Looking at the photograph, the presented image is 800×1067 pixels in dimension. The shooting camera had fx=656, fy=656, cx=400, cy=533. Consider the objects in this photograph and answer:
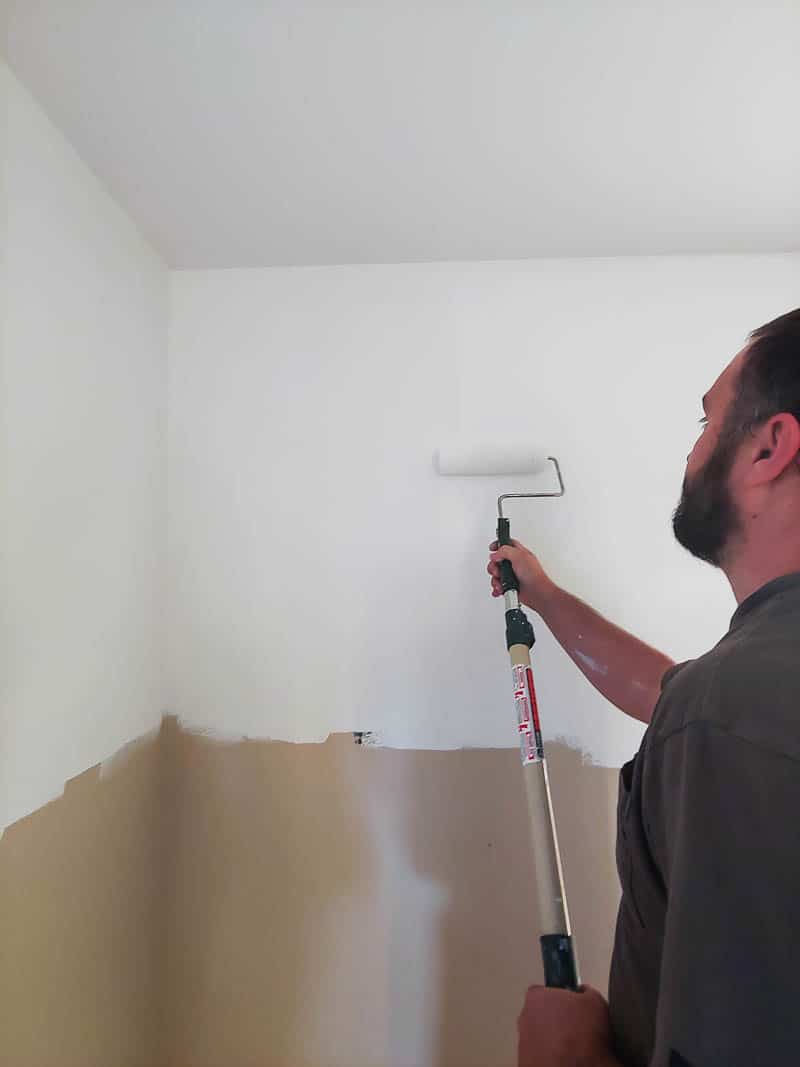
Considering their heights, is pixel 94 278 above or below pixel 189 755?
above

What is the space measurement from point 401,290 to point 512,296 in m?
0.25

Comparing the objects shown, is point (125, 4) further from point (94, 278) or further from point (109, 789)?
point (109, 789)

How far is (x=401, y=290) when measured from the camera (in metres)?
1.47

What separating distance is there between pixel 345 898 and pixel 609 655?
74 centimetres

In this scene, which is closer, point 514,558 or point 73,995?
point 73,995

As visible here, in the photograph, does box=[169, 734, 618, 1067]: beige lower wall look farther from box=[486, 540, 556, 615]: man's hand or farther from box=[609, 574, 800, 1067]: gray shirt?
box=[609, 574, 800, 1067]: gray shirt

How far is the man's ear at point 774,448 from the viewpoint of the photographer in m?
0.70

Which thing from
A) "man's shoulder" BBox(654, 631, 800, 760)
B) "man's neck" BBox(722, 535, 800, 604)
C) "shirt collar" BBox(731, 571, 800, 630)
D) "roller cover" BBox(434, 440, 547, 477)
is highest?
"roller cover" BBox(434, 440, 547, 477)

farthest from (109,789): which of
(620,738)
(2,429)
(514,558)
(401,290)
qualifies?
(401,290)

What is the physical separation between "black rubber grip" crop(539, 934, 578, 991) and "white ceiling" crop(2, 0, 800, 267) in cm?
116

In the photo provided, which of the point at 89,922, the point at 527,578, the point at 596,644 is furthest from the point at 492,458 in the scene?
the point at 89,922

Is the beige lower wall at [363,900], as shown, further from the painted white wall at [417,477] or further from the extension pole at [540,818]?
the extension pole at [540,818]

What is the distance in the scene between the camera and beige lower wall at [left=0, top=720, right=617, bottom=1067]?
132cm

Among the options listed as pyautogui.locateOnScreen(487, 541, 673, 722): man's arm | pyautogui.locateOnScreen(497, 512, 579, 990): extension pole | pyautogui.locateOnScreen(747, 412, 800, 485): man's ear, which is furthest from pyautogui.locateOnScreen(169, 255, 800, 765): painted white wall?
pyautogui.locateOnScreen(747, 412, 800, 485): man's ear
